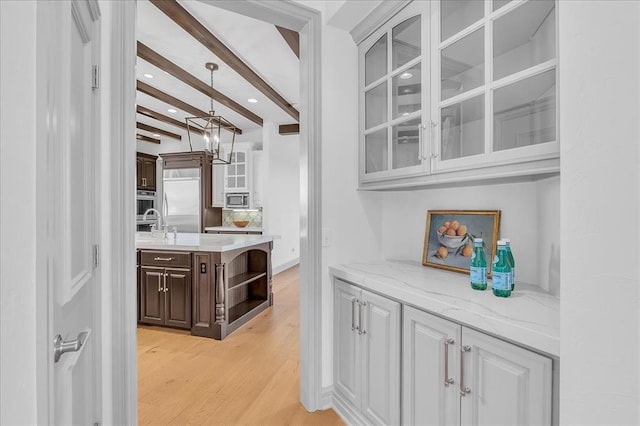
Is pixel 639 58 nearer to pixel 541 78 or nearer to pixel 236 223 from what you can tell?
pixel 541 78

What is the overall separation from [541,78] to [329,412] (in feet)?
6.69

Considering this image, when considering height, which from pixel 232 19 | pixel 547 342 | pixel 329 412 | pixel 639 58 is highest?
pixel 232 19

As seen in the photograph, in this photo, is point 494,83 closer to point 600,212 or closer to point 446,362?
point 600,212

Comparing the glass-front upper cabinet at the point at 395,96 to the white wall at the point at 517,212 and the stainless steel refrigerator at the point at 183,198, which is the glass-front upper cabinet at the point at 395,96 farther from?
the stainless steel refrigerator at the point at 183,198

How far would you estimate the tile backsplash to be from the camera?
703 cm

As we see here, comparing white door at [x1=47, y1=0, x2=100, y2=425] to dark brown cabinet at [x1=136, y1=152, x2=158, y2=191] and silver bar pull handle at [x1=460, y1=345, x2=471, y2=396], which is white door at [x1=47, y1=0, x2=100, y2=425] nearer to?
silver bar pull handle at [x1=460, y1=345, x2=471, y2=396]

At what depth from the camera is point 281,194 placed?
676cm

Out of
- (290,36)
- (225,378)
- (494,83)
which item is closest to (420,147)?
(494,83)

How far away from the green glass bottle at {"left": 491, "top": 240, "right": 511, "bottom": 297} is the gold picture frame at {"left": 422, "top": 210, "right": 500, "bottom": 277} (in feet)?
1.10

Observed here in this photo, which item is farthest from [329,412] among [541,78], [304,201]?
[541,78]

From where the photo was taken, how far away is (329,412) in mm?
2012

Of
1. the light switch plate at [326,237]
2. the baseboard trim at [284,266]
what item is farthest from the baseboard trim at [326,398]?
the baseboard trim at [284,266]

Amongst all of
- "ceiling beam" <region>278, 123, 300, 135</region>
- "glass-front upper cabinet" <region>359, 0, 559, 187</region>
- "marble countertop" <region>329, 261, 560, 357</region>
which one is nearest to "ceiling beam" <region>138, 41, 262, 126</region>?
"ceiling beam" <region>278, 123, 300, 135</region>

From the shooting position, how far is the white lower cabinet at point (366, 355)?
5.10ft
